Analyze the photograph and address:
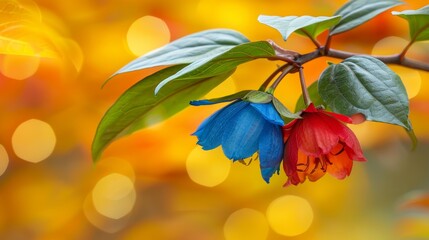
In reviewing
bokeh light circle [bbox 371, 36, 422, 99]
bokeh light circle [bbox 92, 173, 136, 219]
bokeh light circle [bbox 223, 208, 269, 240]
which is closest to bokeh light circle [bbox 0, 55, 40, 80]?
bokeh light circle [bbox 92, 173, 136, 219]

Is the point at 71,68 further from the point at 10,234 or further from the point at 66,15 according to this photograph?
the point at 10,234

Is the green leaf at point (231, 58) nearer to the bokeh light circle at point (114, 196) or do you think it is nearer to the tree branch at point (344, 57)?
the tree branch at point (344, 57)

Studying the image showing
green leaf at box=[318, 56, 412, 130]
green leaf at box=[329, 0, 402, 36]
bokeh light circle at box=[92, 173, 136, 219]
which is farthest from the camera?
bokeh light circle at box=[92, 173, 136, 219]

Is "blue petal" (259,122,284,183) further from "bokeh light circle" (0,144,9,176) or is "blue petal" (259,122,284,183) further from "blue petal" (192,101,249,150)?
"bokeh light circle" (0,144,9,176)

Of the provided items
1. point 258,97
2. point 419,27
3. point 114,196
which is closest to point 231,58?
point 258,97

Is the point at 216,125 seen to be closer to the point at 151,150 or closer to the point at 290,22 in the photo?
the point at 290,22

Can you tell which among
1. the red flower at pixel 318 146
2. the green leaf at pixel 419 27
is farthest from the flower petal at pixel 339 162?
the green leaf at pixel 419 27
